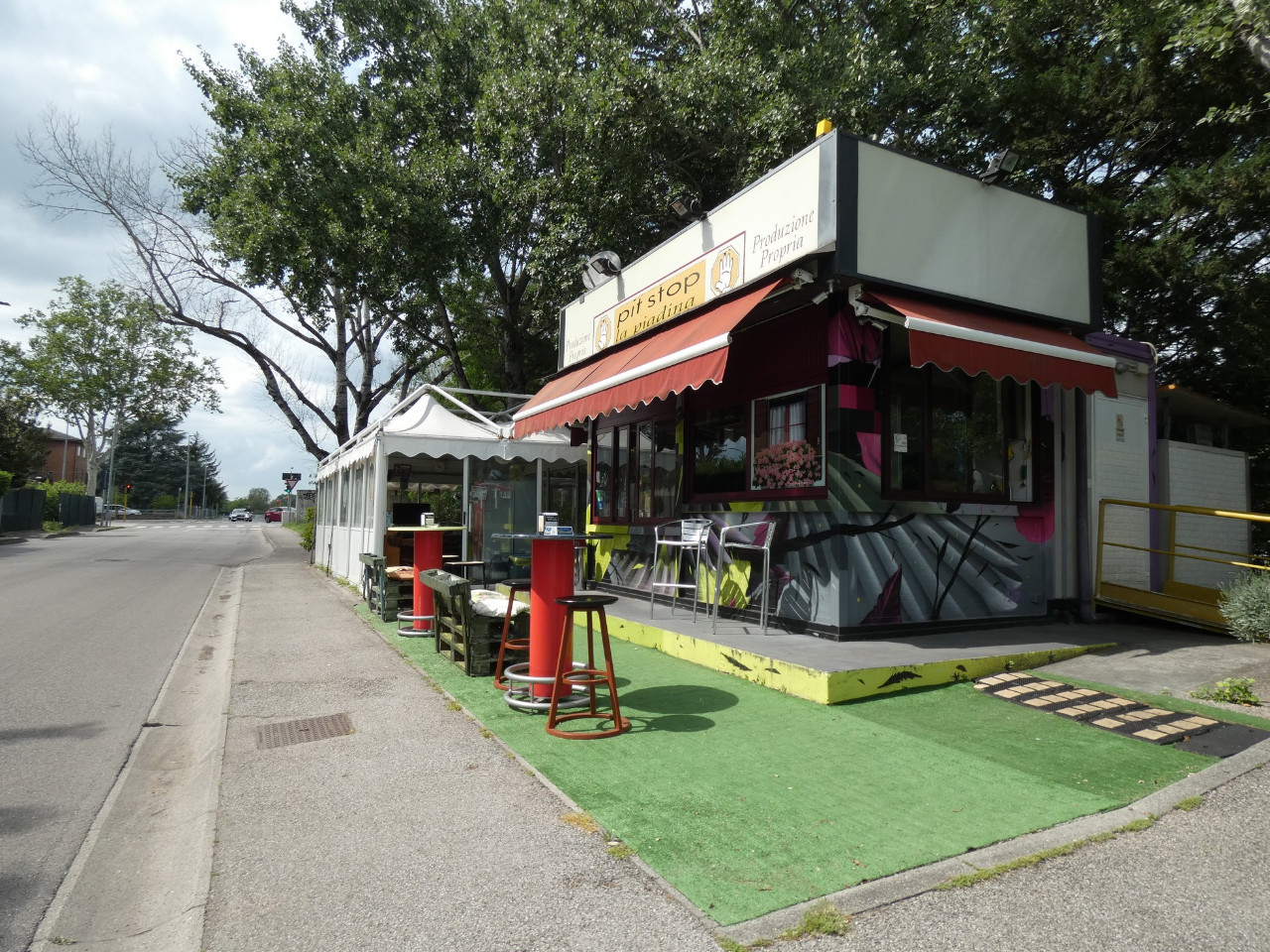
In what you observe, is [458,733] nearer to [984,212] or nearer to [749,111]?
[984,212]

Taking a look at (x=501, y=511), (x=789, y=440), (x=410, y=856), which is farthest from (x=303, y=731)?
(x=501, y=511)

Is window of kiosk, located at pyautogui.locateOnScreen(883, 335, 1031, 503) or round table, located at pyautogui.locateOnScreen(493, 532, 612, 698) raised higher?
window of kiosk, located at pyautogui.locateOnScreen(883, 335, 1031, 503)

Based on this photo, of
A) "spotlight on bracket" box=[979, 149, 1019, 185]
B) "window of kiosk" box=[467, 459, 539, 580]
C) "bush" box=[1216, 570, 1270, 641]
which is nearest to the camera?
"bush" box=[1216, 570, 1270, 641]

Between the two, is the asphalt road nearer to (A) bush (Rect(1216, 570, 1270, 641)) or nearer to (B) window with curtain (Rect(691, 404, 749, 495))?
(B) window with curtain (Rect(691, 404, 749, 495))

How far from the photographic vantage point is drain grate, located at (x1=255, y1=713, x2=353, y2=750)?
15.6 feet

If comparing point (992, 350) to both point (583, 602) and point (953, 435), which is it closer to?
point (953, 435)

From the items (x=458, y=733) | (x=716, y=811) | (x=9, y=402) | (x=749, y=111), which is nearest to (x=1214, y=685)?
(x=716, y=811)

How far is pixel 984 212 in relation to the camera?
7309mm

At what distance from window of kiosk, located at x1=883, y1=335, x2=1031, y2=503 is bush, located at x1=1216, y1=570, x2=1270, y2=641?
1918mm

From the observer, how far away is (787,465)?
7.43 m

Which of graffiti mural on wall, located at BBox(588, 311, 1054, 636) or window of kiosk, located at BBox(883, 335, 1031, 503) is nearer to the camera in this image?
graffiti mural on wall, located at BBox(588, 311, 1054, 636)

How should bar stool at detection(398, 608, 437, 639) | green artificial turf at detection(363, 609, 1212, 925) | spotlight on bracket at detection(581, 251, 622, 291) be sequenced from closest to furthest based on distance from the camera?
1. green artificial turf at detection(363, 609, 1212, 925)
2. bar stool at detection(398, 608, 437, 639)
3. spotlight on bracket at detection(581, 251, 622, 291)

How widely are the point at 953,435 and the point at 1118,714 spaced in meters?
3.20

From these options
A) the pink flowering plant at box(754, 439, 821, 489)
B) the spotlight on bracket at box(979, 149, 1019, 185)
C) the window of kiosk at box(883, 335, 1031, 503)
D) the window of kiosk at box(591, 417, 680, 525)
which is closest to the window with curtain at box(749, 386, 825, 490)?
the pink flowering plant at box(754, 439, 821, 489)
